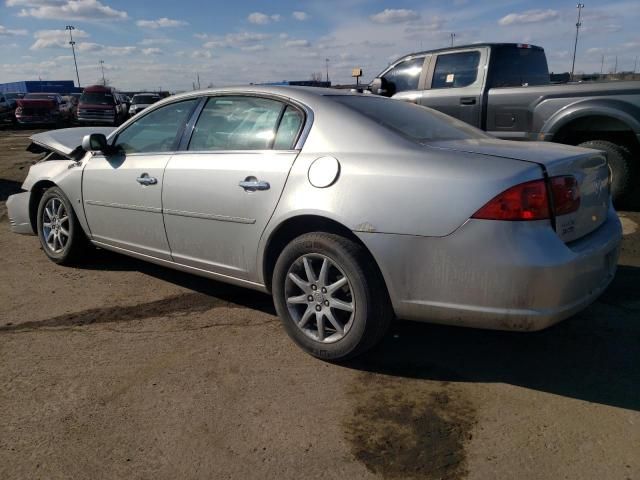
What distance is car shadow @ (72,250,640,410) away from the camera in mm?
2898

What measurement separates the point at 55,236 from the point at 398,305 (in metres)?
3.52

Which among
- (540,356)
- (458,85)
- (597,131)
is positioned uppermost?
(458,85)

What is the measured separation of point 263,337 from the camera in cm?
354

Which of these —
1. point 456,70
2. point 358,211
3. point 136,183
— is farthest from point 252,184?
point 456,70

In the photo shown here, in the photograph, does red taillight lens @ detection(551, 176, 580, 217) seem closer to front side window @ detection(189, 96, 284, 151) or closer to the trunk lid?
the trunk lid

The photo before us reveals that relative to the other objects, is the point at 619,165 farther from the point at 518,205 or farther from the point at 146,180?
the point at 146,180

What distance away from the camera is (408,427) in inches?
101

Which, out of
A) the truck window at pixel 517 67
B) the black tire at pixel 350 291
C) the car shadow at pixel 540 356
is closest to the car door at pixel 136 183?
the car shadow at pixel 540 356

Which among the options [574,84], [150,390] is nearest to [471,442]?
[150,390]

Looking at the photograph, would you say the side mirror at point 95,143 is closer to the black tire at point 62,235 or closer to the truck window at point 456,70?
the black tire at point 62,235

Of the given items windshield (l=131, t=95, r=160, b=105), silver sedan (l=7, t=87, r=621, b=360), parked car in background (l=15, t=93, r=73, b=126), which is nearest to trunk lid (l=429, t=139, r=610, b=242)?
silver sedan (l=7, t=87, r=621, b=360)

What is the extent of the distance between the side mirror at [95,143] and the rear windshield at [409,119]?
6.58ft

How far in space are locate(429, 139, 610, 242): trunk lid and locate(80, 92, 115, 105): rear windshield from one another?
25397mm

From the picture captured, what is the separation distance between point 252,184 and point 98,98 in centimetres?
2516
